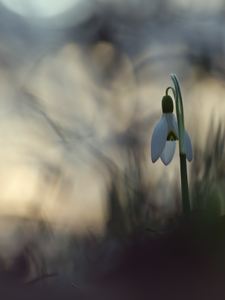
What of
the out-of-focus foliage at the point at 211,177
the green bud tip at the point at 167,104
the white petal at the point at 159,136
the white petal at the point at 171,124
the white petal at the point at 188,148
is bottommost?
the out-of-focus foliage at the point at 211,177

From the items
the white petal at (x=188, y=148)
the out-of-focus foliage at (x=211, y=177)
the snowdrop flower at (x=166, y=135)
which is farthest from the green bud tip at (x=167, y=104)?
the out-of-focus foliage at (x=211, y=177)

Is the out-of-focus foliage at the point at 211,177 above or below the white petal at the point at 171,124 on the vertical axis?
below

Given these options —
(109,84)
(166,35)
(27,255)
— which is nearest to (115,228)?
(27,255)

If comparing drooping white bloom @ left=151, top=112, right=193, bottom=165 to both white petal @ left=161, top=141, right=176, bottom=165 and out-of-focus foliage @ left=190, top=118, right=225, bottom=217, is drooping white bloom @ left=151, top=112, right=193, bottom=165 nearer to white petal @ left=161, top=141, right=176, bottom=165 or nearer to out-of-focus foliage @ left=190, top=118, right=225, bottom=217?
white petal @ left=161, top=141, right=176, bottom=165

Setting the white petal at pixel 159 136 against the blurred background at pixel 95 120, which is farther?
the white petal at pixel 159 136

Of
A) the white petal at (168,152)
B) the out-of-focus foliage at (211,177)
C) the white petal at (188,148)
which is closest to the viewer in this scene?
the out-of-focus foliage at (211,177)

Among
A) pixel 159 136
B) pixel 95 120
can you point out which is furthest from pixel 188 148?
pixel 95 120

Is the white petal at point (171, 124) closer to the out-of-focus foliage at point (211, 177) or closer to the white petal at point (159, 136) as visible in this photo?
the white petal at point (159, 136)

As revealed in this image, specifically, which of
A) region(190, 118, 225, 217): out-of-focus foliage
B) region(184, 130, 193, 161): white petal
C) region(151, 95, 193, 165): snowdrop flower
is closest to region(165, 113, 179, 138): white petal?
region(151, 95, 193, 165): snowdrop flower

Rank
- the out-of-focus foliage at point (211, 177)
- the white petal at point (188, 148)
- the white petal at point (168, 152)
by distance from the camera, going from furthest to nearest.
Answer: the white petal at point (168, 152) → the white petal at point (188, 148) → the out-of-focus foliage at point (211, 177)
